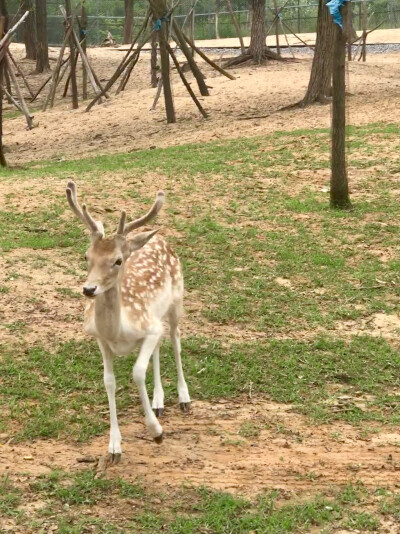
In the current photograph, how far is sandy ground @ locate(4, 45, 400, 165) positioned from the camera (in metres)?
14.1

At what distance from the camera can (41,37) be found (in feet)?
83.1

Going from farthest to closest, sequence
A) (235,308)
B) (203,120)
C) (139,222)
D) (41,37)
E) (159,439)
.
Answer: (41,37), (203,120), (235,308), (159,439), (139,222)

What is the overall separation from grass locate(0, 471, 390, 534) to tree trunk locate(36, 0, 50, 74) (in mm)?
21755

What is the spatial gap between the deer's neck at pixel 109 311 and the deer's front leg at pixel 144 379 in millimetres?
206

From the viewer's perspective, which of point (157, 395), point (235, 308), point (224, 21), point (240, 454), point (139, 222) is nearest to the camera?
point (139, 222)

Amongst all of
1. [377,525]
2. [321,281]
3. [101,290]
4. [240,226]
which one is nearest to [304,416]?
[377,525]

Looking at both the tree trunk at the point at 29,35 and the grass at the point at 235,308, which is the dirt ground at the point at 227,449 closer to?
the grass at the point at 235,308

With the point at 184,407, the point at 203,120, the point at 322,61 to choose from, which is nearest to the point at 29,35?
the point at 203,120

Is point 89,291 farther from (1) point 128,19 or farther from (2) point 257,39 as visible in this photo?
(1) point 128,19

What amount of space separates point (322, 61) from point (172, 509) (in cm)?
1136

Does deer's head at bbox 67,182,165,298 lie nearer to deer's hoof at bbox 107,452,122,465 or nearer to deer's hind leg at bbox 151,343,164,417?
deer's hoof at bbox 107,452,122,465

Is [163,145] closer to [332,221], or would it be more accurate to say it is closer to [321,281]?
[332,221]

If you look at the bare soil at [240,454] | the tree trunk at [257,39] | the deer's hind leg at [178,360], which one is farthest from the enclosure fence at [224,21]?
the bare soil at [240,454]

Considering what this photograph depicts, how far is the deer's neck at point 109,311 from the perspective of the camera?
15.5 ft
